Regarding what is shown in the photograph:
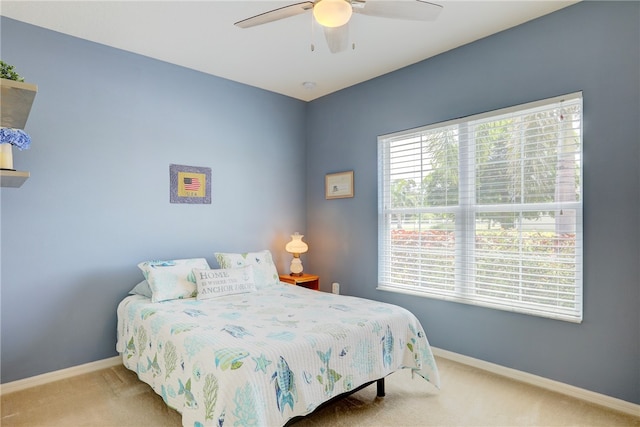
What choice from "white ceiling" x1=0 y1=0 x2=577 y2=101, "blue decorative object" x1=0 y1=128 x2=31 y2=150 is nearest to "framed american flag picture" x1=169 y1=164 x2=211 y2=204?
"white ceiling" x1=0 y1=0 x2=577 y2=101

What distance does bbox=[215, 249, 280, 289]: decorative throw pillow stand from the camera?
11.2 ft

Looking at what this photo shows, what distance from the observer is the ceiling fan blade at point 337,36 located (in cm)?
216

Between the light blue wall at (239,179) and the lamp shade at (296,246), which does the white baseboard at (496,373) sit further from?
the lamp shade at (296,246)

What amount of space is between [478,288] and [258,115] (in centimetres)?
287

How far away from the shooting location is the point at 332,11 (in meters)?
1.88

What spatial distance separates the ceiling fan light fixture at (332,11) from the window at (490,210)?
5.44 ft

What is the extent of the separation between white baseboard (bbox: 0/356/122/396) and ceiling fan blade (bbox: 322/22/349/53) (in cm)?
300

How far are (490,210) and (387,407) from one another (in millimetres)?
1690

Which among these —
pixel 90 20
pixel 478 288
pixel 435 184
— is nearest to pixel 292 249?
pixel 435 184

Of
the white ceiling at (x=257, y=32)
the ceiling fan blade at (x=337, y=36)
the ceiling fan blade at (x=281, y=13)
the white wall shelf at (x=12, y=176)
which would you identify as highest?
the white ceiling at (x=257, y=32)

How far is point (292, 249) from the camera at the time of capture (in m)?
4.19

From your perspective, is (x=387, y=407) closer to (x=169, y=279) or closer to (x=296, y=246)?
(x=169, y=279)

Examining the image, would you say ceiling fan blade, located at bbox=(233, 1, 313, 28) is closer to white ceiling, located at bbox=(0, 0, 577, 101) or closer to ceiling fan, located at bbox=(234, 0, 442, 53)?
ceiling fan, located at bbox=(234, 0, 442, 53)

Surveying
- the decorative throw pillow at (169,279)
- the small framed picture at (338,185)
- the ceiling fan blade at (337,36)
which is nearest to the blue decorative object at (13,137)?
the decorative throw pillow at (169,279)
